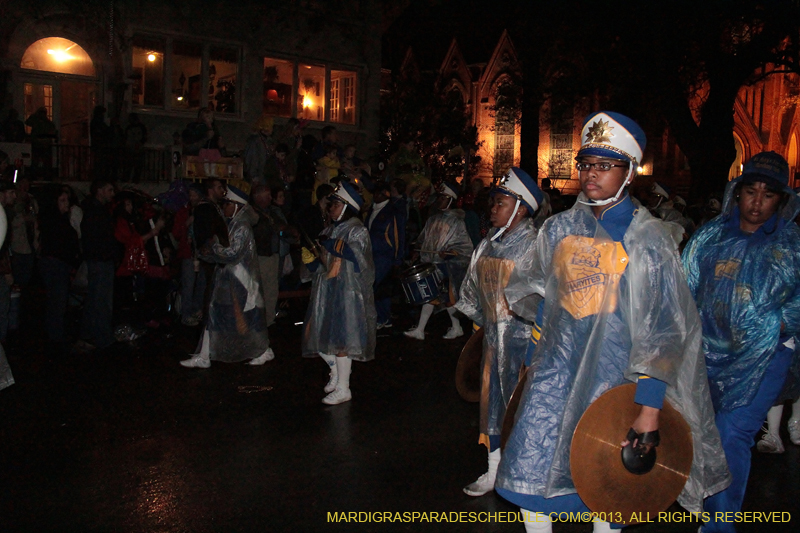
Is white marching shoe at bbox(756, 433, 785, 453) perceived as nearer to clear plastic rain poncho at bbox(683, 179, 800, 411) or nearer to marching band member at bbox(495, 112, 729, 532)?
clear plastic rain poncho at bbox(683, 179, 800, 411)

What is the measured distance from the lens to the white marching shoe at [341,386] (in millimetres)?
7031

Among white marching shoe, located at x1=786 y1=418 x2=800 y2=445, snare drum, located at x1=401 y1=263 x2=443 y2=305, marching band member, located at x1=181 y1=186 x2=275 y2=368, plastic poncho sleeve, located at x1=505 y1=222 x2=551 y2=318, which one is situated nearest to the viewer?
plastic poncho sleeve, located at x1=505 y1=222 x2=551 y2=318

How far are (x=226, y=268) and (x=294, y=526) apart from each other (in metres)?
4.16

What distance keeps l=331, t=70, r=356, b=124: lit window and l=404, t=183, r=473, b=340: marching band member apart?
11.1 m

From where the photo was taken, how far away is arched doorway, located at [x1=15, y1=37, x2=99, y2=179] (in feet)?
48.9

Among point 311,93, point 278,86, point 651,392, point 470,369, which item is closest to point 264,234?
point 470,369

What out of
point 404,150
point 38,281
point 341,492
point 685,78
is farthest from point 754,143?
point 341,492

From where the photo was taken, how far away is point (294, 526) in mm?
4395

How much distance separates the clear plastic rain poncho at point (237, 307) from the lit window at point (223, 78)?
11.5m

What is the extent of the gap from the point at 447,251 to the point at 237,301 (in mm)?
3493

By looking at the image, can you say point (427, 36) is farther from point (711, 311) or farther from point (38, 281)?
point (711, 311)

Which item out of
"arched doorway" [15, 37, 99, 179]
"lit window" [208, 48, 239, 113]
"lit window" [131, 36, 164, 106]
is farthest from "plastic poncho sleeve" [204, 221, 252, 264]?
"lit window" [208, 48, 239, 113]

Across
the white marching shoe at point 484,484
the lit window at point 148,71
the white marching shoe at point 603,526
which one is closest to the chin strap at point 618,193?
the white marching shoe at point 603,526

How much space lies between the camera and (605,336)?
10.6 feet
